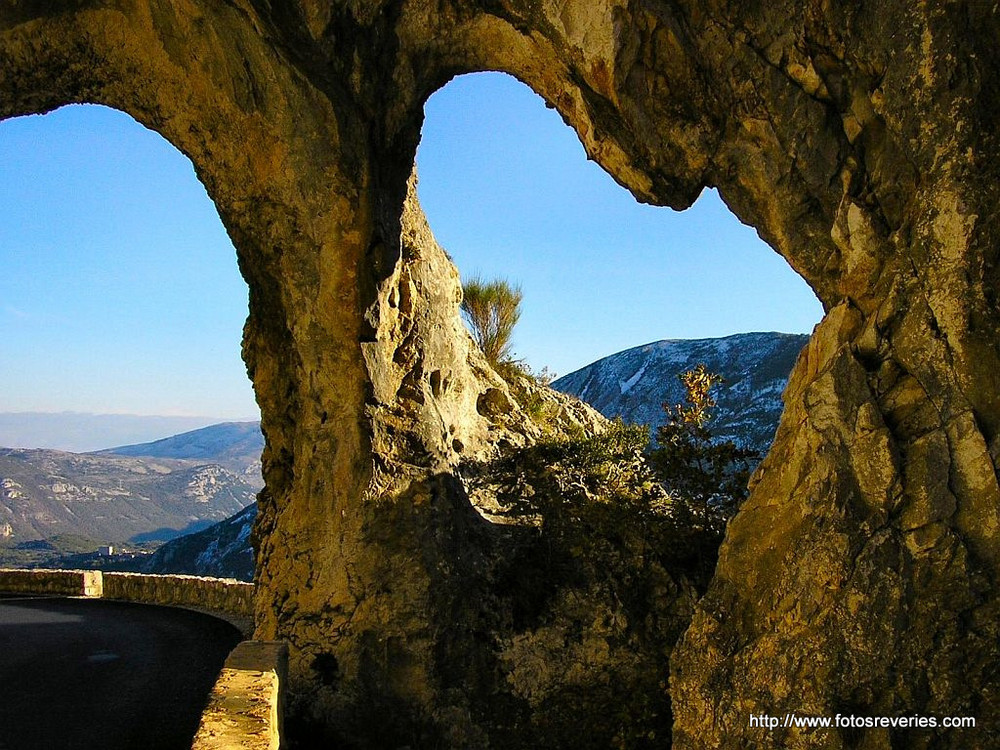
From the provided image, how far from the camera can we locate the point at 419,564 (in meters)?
11.0

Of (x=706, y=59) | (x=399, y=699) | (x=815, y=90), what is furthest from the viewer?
(x=399, y=699)

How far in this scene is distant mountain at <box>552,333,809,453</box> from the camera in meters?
51.6

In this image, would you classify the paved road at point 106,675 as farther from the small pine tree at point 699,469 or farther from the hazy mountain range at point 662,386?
the hazy mountain range at point 662,386

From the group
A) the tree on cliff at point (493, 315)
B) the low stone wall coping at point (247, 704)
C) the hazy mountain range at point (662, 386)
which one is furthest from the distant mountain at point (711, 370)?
the low stone wall coping at point (247, 704)

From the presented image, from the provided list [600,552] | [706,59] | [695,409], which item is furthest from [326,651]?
[706,59]

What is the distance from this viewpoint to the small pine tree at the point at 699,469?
441 inches

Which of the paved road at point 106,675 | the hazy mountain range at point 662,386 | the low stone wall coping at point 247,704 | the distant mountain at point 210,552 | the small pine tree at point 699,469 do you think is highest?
the hazy mountain range at point 662,386

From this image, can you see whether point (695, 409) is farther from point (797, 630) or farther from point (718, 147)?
point (797, 630)

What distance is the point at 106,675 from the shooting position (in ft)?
40.0

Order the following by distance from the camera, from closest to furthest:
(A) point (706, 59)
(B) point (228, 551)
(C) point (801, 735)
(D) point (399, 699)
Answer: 1. (C) point (801, 735)
2. (A) point (706, 59)
3. (D) point (399, 699)
4. (B) point (228, 551)

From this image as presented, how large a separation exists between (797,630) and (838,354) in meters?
2.62

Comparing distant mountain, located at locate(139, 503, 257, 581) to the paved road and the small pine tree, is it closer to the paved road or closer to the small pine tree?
the paved road

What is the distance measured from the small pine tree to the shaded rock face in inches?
108

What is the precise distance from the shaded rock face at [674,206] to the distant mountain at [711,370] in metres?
35.6
